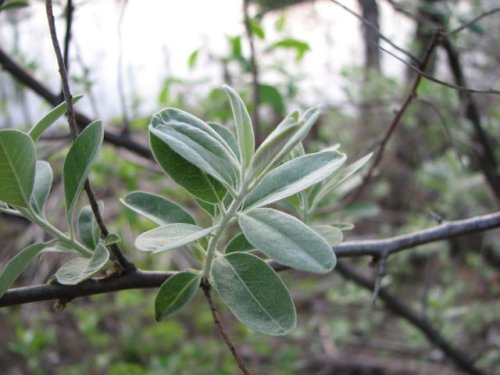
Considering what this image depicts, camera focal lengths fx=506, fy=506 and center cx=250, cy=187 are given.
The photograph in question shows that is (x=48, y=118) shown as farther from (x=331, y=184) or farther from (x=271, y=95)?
(x=271, y=95)

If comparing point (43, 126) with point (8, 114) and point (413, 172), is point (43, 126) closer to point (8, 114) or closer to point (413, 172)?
point (8, 114)

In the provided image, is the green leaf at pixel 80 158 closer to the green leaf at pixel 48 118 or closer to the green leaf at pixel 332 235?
the green leaf at pixel 48 118

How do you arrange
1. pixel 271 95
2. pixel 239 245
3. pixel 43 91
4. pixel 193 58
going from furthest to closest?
1. pixel 193 58
2. pixel 271 95
3. pixel 43 91
4. pixel 239 245

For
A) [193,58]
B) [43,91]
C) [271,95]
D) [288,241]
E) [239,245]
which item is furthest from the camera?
[193,58]

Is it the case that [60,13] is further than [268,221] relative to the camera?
Yes

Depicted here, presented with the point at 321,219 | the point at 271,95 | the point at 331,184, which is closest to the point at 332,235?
the point at 331,184

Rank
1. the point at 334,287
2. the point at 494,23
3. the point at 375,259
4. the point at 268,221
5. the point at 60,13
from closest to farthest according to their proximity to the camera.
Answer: the point at 268,221, the point at 375,259, the point at 60,13, the point at 494,23, the point at 334,287

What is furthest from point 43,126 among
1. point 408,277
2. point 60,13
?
point 408,277
